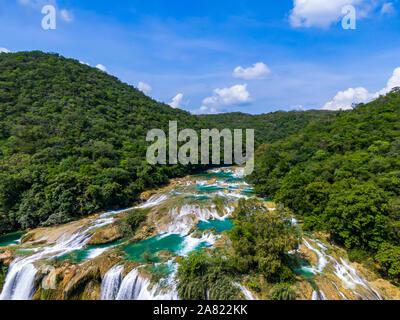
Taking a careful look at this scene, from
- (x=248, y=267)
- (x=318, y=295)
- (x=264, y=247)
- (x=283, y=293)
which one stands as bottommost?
(x=318, y=295)

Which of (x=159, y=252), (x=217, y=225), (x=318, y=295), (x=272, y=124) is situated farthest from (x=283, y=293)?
(x=272, y=124)

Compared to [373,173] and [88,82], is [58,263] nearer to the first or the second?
[373,173]

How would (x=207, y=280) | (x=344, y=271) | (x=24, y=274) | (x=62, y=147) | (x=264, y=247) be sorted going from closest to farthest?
(x=207, y=280) < (x=264, y=247) < (x=24, y=274) < (x=344, y=271) < (x=62, y=147)

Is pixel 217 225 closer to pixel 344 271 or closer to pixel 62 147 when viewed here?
pixel 344 271

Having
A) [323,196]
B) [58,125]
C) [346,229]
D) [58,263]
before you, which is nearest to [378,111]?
[323,196]

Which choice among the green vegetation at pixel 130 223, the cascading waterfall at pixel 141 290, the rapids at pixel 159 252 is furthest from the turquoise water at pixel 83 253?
the cascading waterfall at pixel 141 290

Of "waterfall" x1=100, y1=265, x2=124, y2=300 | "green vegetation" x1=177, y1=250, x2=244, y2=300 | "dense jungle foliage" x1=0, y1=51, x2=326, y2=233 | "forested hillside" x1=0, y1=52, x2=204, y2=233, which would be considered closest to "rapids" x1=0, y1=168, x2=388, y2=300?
"waterfall" x1=100, y1=265, x2=124, y2=300
